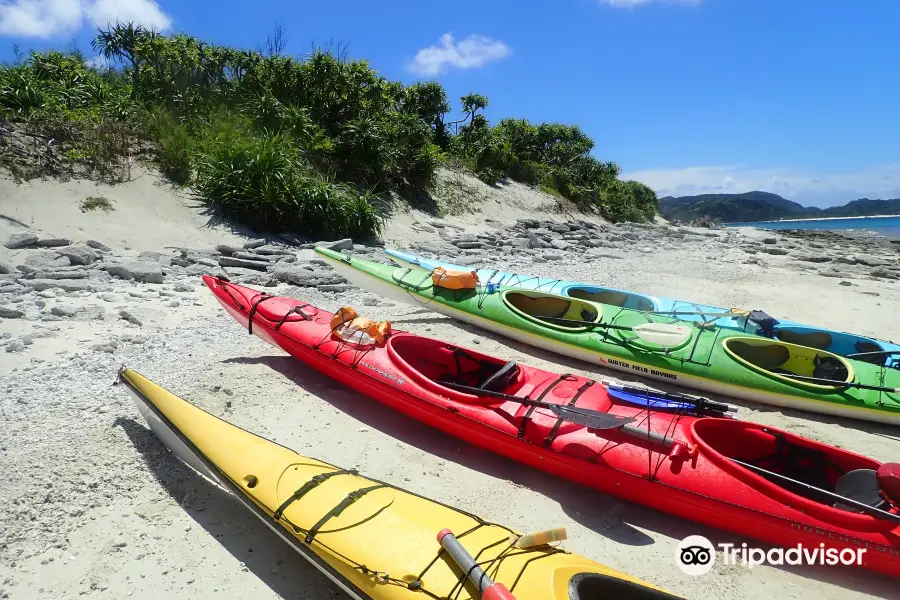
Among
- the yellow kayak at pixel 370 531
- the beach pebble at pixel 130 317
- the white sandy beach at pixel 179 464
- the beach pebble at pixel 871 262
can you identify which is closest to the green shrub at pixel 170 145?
the white sandy beach at pixel 179 464

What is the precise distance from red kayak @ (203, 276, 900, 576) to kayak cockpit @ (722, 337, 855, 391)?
5.91ft

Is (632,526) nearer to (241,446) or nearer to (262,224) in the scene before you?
(241,446)

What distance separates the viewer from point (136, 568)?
2.78 m

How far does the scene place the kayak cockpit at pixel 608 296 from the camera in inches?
292

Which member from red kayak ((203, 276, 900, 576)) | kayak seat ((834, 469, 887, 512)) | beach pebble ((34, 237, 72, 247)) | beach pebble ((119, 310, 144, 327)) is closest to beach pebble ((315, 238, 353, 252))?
beach pebble ((34, 237, 72, 247))

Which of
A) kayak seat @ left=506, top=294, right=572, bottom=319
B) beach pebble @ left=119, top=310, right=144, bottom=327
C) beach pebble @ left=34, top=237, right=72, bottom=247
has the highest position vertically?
beach pebble @ left=34, top=237, right=72, bottom=247

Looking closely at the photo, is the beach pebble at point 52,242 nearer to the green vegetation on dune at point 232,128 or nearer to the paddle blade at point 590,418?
the green vegetation on dune at point 232,128

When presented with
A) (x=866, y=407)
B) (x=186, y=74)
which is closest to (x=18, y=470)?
(x=866, y=407)

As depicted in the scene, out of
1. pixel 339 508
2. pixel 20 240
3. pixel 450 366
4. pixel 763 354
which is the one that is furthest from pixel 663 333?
pixel 20 240

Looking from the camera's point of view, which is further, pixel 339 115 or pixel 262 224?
pixel 339 115

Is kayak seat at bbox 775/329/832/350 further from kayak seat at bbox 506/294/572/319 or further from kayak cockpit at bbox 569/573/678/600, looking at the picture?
kayak cockpit at bbox 569/573/678/600

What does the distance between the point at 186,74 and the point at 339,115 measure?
3.72m

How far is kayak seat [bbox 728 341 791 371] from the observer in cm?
548

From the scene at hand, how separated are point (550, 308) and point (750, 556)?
13.1ft
